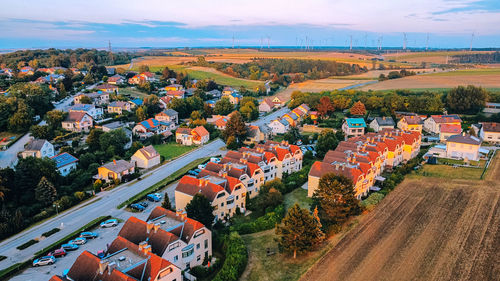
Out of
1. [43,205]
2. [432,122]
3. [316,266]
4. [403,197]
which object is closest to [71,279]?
[316,266]

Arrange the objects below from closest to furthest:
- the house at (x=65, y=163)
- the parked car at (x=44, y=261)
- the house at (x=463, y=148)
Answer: the parked car at (x=44, y=261), the house at (x=65, y=163), the house at (x=463, y=148)

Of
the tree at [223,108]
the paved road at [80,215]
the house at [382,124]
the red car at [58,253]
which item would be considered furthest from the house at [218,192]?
the tree at [223,108]

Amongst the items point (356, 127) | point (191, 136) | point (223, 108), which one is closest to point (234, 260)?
point (191, 136)

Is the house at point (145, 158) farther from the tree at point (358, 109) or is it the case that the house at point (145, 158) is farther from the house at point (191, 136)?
the tree at point (358, 109)

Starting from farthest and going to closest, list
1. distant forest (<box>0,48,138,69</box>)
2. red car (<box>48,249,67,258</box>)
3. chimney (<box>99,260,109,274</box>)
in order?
distant forest (<box>0,48,138,69</box>)
red car (<box>48,249,67,258</box>)
chimney (<box>99,260,109,274</box>)

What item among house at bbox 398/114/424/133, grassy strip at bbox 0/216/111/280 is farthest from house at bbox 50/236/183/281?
house at bbox 398/114/424/133

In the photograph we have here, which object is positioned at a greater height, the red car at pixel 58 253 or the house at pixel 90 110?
the house at pixel 90 110

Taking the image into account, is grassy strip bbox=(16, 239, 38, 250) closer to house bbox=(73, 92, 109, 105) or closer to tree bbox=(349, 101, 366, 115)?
house bbox=(73, 92, 109, 105)
